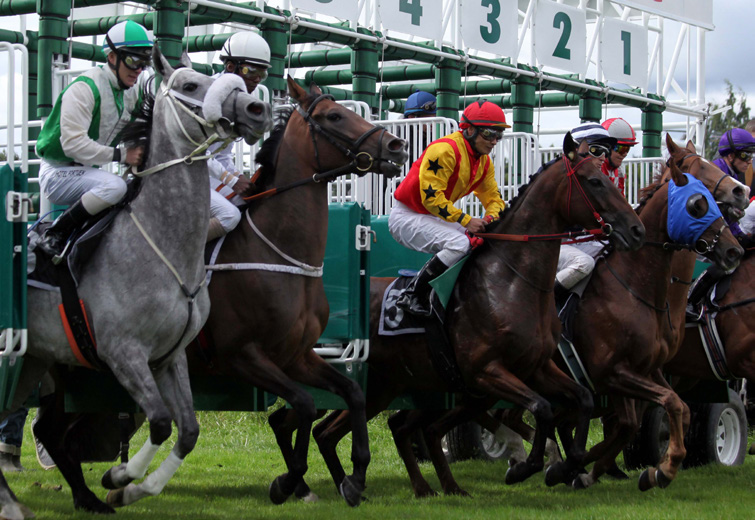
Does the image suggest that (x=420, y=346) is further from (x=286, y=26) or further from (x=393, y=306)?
(x=286, y=26)

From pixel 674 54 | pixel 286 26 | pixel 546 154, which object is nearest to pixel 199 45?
pixel 286 26

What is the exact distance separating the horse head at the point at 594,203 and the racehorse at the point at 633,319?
75cm

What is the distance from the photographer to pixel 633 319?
7.23 meters

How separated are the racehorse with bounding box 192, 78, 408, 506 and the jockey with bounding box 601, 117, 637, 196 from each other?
2.53 metres

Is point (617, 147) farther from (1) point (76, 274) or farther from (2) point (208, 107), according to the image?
(1) point (76, 274)

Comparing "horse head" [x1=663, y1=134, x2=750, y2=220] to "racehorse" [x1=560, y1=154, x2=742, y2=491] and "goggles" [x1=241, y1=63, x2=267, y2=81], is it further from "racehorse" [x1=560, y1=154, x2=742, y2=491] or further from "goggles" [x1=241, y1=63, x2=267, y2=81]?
"goggles" [x1=241, y1=63, x2=267, y2=81]

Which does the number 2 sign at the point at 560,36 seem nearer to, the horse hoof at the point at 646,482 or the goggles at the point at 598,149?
the goggles at the point at 598,149

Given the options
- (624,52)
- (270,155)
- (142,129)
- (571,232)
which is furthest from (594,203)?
(624,52)

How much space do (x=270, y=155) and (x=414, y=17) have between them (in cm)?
686

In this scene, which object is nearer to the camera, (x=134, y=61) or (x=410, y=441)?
(x=134, y=61)

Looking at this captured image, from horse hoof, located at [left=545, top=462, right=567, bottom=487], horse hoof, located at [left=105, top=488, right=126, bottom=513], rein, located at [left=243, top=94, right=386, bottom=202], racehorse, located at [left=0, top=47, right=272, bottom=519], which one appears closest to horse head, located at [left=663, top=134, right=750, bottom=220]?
horse hoof, located at [left=545, top=462, right=567, bottom=487]

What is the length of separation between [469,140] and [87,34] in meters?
7.71

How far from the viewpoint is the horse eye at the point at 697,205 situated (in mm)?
7238

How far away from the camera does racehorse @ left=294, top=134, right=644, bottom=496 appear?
257 inches
